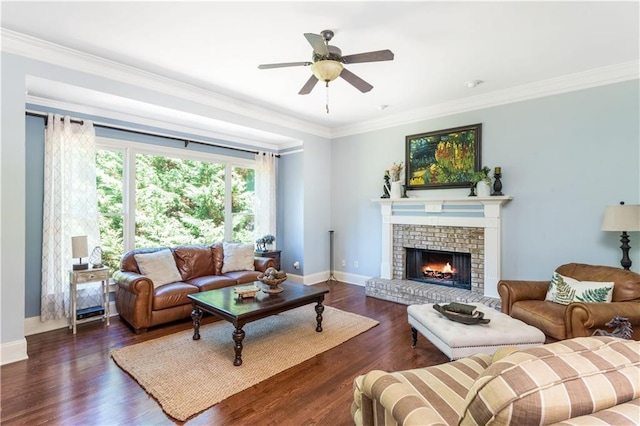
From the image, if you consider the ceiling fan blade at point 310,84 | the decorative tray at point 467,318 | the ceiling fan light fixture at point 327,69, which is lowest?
the decorative tray at point 467,318

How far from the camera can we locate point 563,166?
3.66m

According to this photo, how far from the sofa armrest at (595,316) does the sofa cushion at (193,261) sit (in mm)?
4158

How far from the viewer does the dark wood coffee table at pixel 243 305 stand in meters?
2.65

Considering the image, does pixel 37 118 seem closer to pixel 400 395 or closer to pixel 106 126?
pixel 106 126

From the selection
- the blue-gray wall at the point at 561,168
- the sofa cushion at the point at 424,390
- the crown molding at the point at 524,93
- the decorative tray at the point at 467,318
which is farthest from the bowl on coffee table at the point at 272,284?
the crown molding at the point at 524,93

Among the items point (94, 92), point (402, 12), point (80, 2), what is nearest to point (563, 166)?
point (402, 12)

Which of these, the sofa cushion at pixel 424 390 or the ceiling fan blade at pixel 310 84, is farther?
the ceiling fan blade at pixel 310 84

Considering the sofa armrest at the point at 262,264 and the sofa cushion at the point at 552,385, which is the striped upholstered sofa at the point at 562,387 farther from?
the sofa armrest at the point at 262,264

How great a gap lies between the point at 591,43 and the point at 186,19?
12.0 feet

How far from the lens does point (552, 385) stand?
2.54ft

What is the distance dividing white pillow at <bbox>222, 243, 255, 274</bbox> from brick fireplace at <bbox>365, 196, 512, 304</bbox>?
1.92 meters

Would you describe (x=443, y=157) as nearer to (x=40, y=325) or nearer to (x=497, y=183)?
(x=497, y=183)

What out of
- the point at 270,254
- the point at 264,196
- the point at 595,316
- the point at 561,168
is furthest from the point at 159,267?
the point at 561,168

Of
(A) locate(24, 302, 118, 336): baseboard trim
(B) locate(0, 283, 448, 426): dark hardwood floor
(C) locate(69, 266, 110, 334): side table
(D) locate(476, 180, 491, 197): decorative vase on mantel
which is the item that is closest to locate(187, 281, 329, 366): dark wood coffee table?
(B) locate(0, 283, 448, 426): dark hardwood floor
